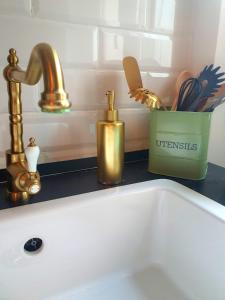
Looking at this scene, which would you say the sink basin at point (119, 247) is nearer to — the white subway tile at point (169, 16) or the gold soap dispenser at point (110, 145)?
the gold soap dispenser at point (110, 145)

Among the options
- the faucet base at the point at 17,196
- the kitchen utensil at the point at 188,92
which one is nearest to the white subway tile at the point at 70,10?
the kitchen utensil at the point at 188,92

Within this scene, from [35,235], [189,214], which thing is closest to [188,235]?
→ [189,214]

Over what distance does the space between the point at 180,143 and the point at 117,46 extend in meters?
0.28

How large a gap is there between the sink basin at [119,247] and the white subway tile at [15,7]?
38 centimetres

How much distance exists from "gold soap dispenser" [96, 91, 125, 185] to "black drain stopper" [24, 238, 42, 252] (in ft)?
0.63

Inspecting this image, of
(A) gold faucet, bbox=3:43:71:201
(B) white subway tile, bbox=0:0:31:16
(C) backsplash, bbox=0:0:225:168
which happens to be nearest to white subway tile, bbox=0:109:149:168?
(C) backsplash, bbox=0:0:225:168

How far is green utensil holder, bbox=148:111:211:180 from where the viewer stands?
626 millimetres

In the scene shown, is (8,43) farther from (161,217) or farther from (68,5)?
(161,217)

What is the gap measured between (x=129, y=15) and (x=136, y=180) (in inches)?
16.0

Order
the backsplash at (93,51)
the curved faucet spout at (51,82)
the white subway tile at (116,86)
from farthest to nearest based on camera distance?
the white subway tile at (116,86), the backsplash at (93,51), the curved faucet spout at (51,82)

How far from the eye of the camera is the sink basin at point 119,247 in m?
0.47

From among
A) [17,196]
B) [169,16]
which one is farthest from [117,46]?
[17,196]

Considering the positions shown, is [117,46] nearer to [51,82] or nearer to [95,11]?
[95,11]

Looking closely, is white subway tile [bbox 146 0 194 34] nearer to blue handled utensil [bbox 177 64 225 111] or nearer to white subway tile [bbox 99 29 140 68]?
white subway tile [bbox 99 29 140 68]
